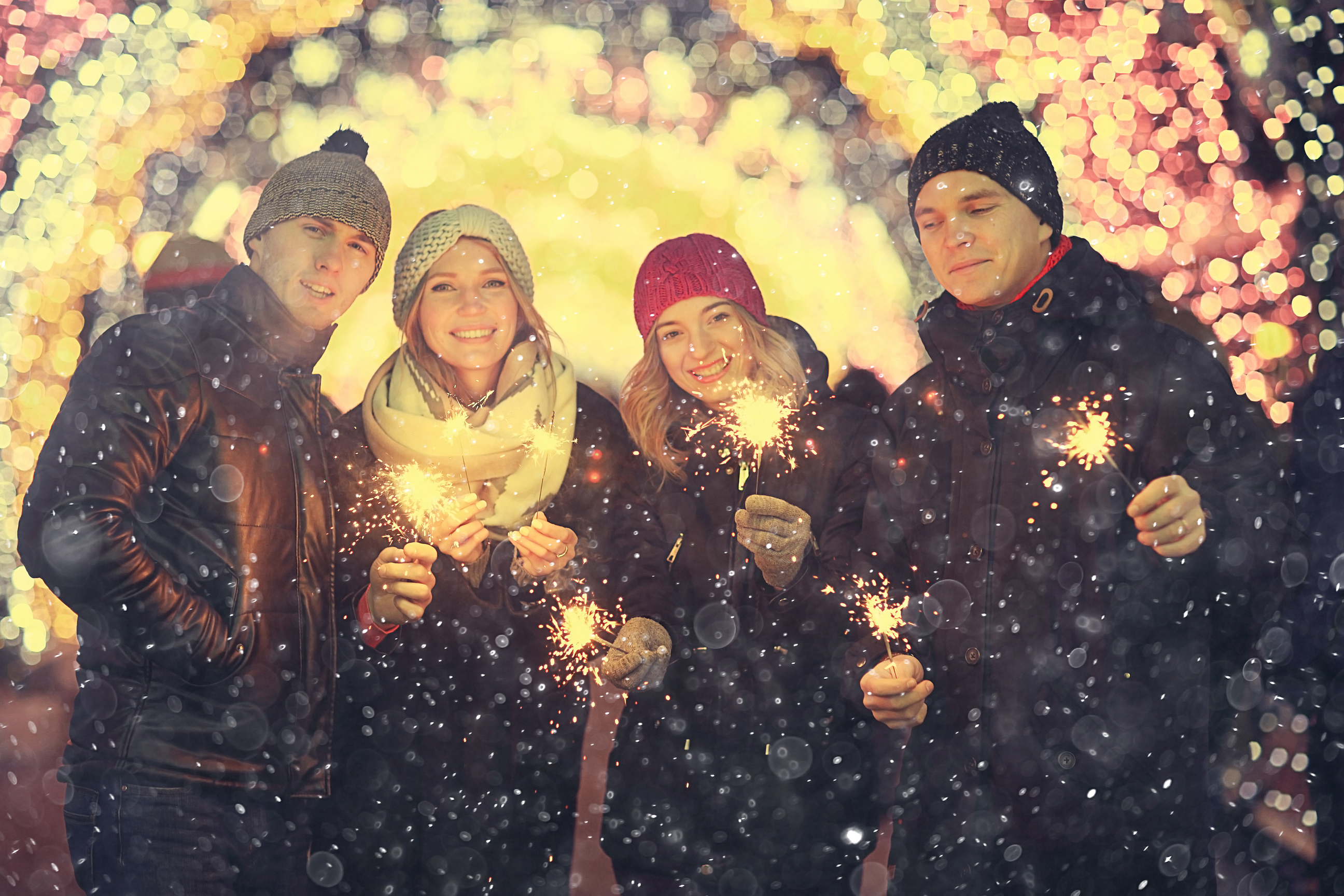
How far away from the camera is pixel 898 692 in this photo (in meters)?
1.62

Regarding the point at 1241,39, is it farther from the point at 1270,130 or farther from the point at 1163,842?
the point at 1163,842

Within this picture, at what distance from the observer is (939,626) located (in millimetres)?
1630

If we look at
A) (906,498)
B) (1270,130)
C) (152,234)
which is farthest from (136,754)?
(1270,130)

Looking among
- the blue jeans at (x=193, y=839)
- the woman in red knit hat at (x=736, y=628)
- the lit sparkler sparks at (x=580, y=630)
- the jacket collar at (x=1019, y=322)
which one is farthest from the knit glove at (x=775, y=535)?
the blue jeans at (x=193, y=839)

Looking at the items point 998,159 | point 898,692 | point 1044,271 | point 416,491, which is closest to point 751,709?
point 898,692

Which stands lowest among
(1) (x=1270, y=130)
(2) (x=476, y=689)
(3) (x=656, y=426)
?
(2) (x=476, y=689)

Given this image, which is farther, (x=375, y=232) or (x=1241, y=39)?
(x=1241, y=39)

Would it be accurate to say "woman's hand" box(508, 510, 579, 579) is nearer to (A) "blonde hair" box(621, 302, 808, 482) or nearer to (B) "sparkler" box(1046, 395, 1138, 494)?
(A) "blonde hair" box(621, 302, 808, 482)

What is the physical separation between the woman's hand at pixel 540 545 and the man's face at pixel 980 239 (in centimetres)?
79

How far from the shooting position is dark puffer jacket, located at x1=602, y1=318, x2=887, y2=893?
5.30ft

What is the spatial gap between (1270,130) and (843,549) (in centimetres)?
113

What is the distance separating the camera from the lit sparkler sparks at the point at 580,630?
1619 mm

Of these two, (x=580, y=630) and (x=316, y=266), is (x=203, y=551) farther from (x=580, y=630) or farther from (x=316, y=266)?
(x=580, y=630)

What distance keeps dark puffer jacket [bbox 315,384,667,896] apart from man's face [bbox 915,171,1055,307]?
639mm
